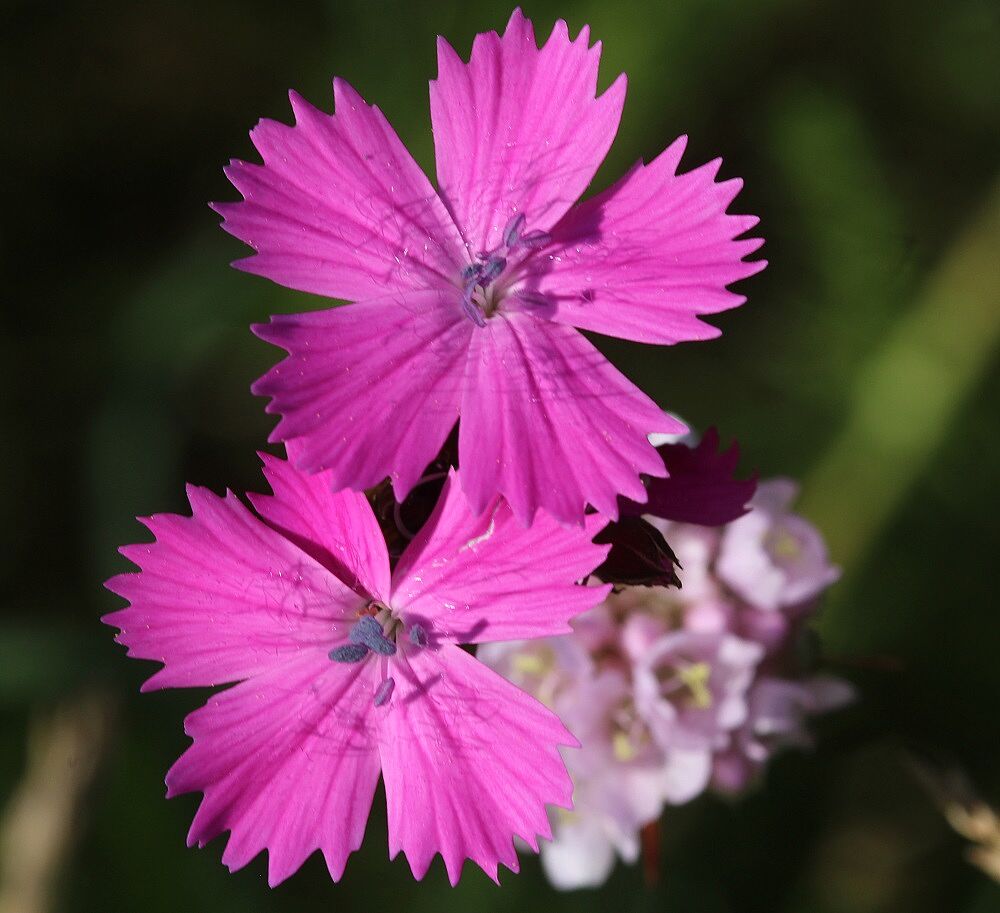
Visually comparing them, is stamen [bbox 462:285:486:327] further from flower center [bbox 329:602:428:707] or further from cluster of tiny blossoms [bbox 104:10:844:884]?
flower center [bbox 329:602:428:707]

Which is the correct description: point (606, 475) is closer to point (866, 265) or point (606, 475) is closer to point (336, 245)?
point (336, 245)

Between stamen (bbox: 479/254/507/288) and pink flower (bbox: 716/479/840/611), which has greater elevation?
stamen (bbox: 479/254/507/288)

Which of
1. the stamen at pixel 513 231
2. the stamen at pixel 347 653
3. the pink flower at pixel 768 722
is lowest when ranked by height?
the pink flower at pixel 768 722

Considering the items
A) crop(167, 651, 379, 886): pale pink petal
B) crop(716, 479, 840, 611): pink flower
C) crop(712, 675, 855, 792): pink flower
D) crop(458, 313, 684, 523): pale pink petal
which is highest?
crop(458, 313, 684, 523): pale pink petal

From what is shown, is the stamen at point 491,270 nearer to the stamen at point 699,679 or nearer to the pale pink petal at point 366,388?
the pale pink petal at point 366,388

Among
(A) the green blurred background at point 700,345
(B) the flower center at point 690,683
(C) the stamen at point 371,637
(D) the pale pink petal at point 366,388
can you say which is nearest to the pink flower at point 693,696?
(B) the flower center at point 690,683

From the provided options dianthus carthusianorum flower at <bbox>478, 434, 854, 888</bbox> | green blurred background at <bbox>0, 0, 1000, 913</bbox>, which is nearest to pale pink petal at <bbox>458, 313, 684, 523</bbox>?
dianthus carthusianorum flower at <bbox>478, 434, 854, 888</bbox>
